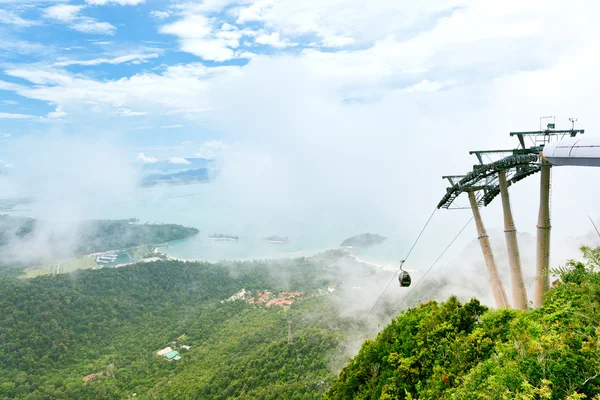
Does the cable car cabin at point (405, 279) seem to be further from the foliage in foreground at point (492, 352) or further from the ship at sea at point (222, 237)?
the ship at sea at point (222, 237)

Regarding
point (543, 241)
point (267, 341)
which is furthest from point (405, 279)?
point (267, 341)

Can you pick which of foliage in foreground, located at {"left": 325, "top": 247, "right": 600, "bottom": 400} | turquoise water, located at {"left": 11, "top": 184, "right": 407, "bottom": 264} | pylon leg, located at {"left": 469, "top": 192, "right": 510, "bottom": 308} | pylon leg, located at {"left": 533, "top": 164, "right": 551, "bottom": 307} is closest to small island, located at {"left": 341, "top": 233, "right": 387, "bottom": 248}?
turquoise water, located at {"left": 11, "top": 184, "right": 407, "bottom": 264}

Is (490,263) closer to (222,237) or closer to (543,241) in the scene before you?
(543,241)

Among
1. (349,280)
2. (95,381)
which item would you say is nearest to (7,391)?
(95,381)

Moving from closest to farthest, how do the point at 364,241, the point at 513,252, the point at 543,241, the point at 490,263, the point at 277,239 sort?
the point at 543,241
the point at 513,252
the point at 490,263
the point at 364,241
the point at 277,239

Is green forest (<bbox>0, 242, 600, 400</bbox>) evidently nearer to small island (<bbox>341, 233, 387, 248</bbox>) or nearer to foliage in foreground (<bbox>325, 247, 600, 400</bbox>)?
foliage in foreground (<bbox>325, 247, 600, 400</bbox>)

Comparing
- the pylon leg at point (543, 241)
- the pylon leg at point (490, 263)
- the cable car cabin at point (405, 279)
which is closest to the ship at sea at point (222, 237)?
the cable car cabin at point (405, 279)
